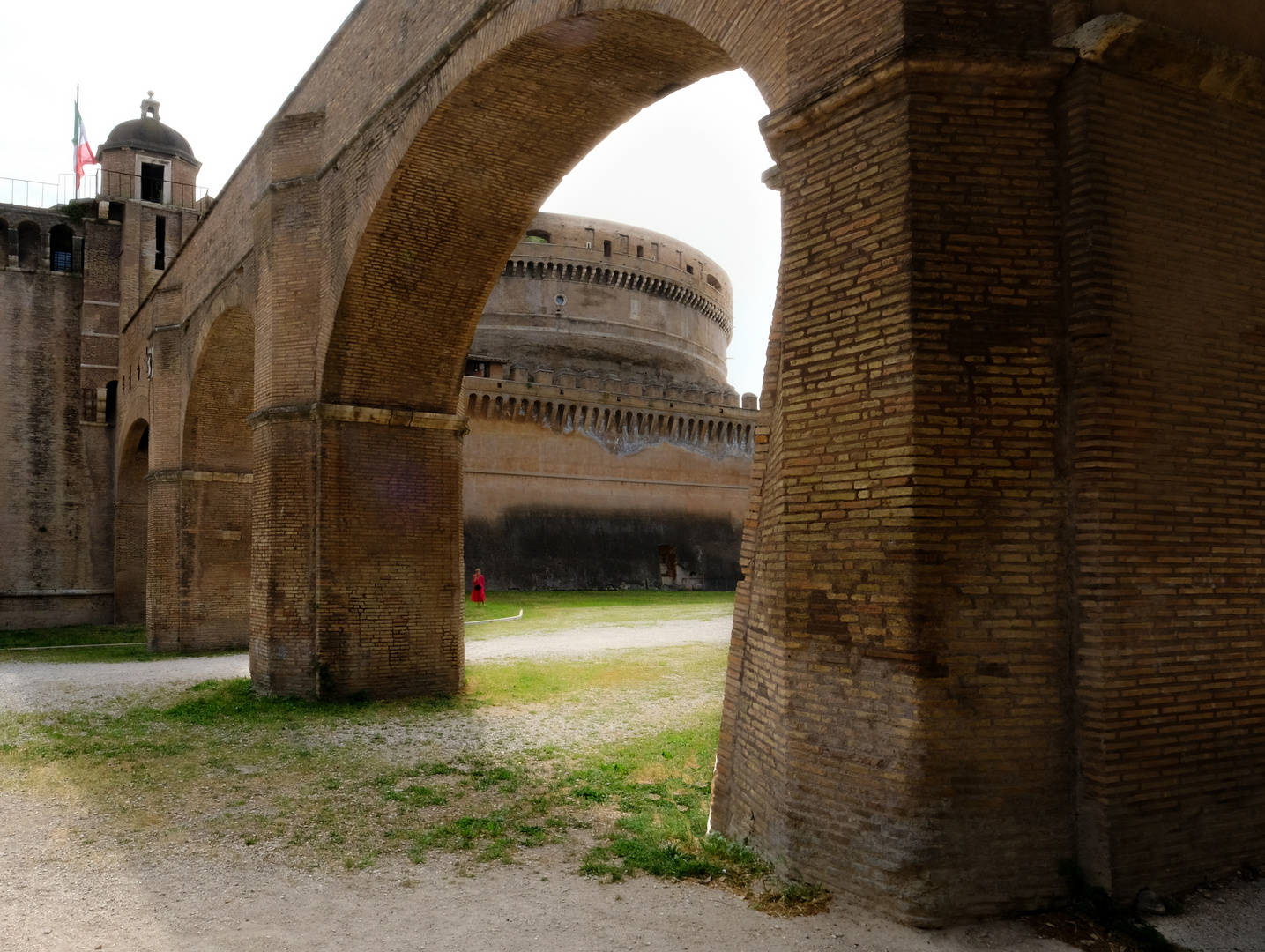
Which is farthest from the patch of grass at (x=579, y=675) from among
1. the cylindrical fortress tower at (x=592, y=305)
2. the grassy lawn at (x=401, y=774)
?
the cylindrical fortress tower at (x=592, y=305)

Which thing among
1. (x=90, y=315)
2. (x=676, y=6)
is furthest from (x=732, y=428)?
(x=676, y=6)

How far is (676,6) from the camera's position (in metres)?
5.97

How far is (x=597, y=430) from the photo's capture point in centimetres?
3078

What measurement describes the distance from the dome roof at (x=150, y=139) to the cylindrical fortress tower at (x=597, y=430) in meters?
10.0

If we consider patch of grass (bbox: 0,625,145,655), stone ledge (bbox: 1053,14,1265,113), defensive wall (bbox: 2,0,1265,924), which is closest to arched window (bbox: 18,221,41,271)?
patch of grass (bbox: 0,625,145,655)

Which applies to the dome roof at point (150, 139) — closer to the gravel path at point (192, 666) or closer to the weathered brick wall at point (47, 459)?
the weathered brick wall at point (47, 459)

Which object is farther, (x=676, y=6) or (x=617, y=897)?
(x=676, y=6)

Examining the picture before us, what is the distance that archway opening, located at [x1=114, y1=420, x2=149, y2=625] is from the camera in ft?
74.1

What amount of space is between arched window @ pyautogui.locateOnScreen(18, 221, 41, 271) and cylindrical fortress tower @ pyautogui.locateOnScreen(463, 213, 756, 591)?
11292 millimetres

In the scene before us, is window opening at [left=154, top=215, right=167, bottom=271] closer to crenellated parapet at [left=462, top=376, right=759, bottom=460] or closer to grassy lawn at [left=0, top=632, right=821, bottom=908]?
crenellated parapet at [left=462, top=376, right=759, bottom=460]

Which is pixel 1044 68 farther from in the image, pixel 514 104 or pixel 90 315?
pixel 90 315

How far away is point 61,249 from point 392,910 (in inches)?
994

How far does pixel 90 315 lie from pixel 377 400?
17.9 m

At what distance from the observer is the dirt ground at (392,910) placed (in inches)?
155
